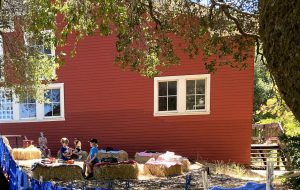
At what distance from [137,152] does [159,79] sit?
3087 millimetres

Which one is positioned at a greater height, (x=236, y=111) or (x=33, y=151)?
(x=236, y=111)

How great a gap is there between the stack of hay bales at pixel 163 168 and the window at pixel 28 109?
7.14 m

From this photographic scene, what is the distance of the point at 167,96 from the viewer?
1677cm

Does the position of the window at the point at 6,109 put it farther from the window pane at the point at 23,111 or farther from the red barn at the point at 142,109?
the window pane at the point at 23,111

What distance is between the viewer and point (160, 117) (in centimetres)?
1673

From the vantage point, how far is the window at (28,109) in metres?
18.1

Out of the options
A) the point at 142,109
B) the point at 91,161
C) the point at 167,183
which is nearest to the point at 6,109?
the point at 142,109

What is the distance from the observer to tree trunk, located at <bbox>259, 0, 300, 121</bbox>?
224 cm

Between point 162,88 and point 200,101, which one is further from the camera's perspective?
point 162,88

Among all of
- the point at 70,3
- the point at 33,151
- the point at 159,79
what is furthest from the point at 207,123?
the point at 70,3

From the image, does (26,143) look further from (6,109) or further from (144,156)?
(144,156)

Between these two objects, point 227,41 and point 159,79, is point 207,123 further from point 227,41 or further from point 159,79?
point 227,41

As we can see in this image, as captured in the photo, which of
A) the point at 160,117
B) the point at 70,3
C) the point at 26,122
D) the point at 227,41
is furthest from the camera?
the point at 26,122

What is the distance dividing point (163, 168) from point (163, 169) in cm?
3
